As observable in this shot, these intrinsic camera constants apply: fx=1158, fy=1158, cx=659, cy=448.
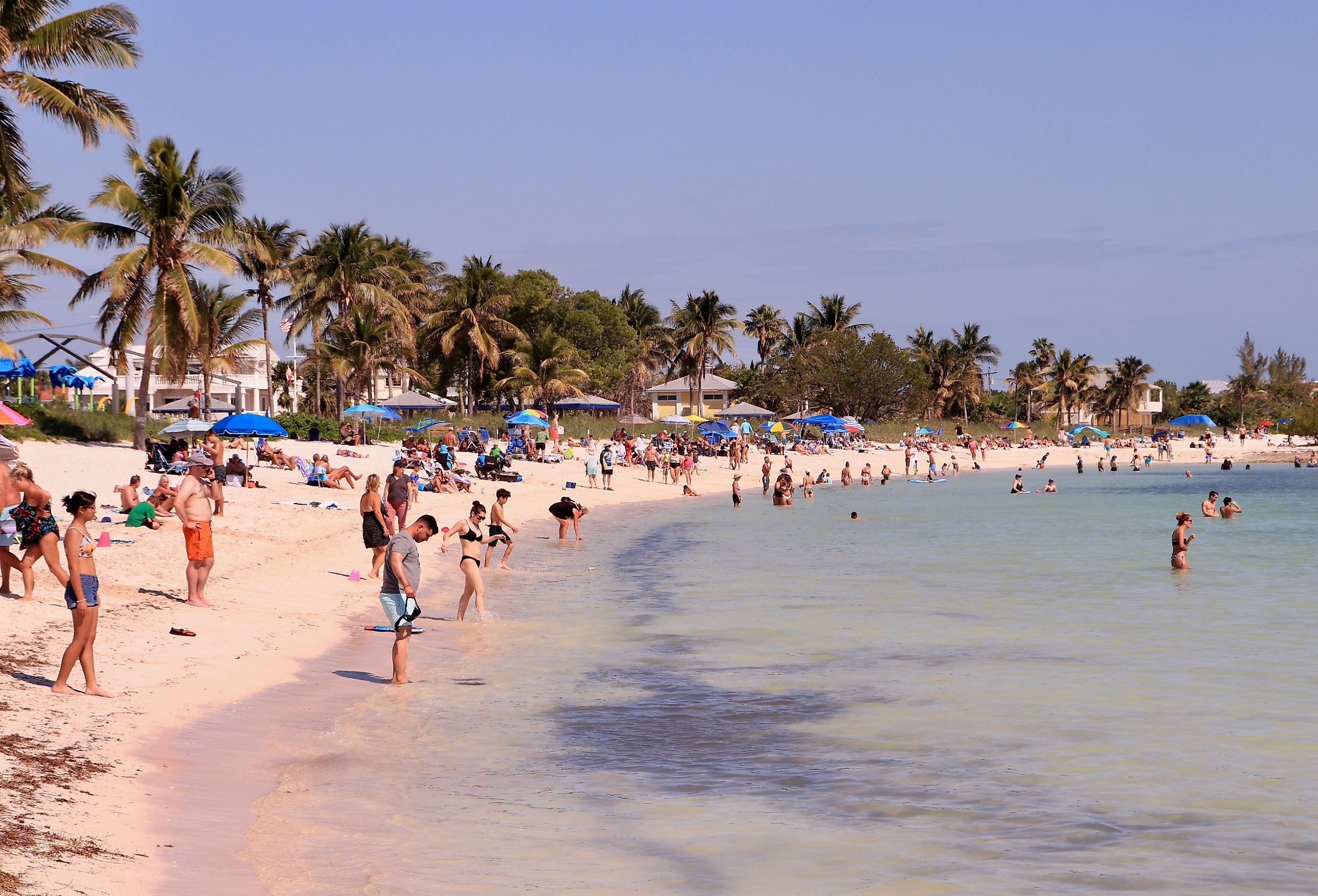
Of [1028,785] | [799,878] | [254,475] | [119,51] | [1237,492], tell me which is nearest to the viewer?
[799,878]

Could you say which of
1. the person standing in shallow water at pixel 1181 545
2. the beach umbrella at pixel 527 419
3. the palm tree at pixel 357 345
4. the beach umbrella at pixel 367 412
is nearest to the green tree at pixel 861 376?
the palm tree at pixel 357 345

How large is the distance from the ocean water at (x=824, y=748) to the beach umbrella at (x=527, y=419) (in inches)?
1047

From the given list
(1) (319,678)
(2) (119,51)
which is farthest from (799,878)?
(2) (119,51)

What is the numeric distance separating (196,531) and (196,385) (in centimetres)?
4919

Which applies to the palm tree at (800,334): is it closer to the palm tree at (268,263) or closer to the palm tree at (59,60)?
the palm tree at (268,263)

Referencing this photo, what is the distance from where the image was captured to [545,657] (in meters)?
12.7

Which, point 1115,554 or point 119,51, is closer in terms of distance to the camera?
point 119,51

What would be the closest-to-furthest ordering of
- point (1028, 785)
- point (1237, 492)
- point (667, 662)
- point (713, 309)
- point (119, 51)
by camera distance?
point (1028, 785), point (667, 662), point (119, 51), point (1237, 492), point (713, 309)

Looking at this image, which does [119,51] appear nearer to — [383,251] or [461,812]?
[461,812]

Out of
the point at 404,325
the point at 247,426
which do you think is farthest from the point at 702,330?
the point at 247,426

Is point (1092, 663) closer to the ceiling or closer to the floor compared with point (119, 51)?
closer to the floor

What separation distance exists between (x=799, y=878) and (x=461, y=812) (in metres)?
2.29

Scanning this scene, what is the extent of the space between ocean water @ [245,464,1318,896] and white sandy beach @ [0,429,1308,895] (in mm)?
889

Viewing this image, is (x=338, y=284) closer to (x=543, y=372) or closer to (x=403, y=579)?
(x=543, y=372)
